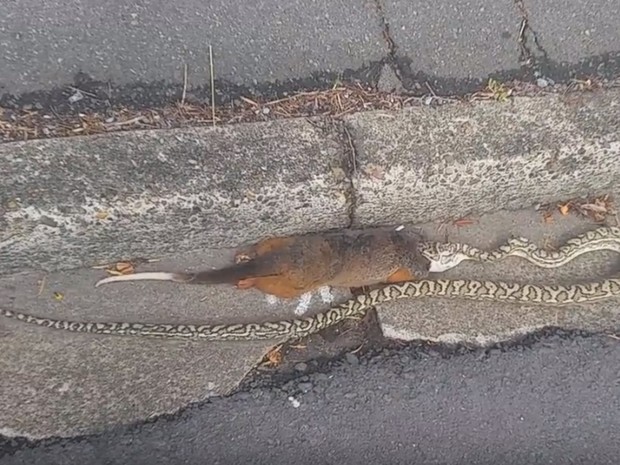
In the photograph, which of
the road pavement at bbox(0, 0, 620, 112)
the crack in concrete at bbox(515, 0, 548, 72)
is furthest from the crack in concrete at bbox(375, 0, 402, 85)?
the crack in concrete at bbox(515, 0, 548, 72)

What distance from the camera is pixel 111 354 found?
10.4 ft

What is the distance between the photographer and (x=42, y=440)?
9.81ft

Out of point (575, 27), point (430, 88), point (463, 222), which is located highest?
point (575, 27)

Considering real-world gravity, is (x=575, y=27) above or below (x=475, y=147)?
above

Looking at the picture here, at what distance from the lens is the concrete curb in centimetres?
265

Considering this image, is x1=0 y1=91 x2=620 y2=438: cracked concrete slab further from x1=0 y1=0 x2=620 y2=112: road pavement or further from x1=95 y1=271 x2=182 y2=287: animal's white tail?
x1=0 y1=0 x2=620 y2=112: road pavement

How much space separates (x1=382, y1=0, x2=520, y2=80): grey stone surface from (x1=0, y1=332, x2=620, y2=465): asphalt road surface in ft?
4.15

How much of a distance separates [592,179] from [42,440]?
2625mm

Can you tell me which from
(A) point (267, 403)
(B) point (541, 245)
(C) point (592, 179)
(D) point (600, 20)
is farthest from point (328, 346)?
(D) point (600, 20)

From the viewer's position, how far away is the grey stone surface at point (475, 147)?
291 cm

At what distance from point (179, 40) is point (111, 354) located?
1.36 metres

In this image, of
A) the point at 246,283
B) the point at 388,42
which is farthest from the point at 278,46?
the point at 246,283

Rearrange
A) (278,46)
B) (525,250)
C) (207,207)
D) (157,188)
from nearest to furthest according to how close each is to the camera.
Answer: (157,188)
(207,207)
(278,46)
(525,250)

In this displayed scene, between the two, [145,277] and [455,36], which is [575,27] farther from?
A: [145,277]
